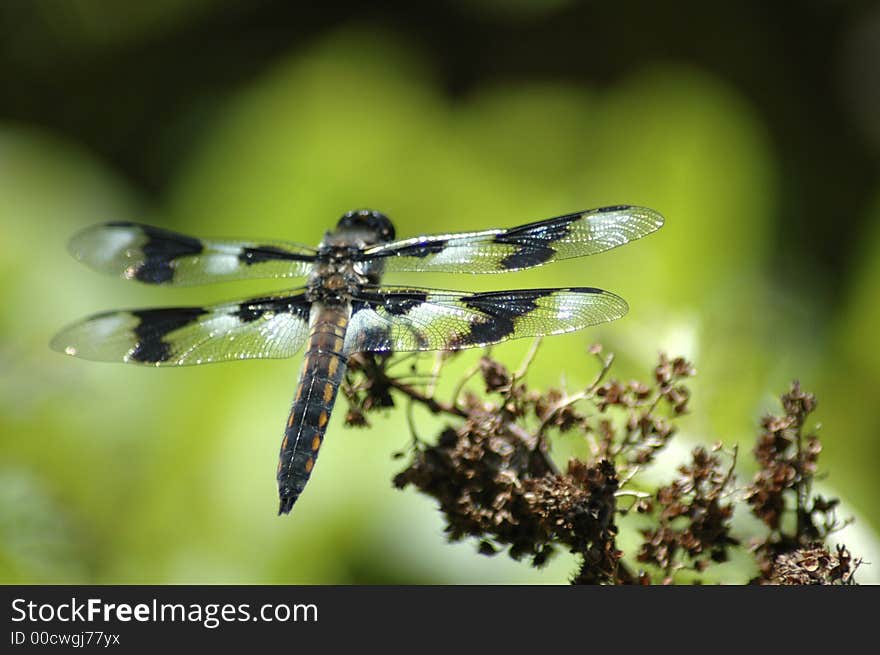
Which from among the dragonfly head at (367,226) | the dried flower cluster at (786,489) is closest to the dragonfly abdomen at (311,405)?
the dragonfly head at (367,226)

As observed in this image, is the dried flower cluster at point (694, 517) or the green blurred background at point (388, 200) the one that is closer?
the dried flower cluster at point (694, 517)

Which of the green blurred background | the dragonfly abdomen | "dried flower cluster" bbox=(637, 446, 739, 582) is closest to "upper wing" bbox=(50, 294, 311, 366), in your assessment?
the dragonfly abdomen

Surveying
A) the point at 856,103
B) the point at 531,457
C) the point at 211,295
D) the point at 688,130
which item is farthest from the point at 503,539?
the point at 856,103

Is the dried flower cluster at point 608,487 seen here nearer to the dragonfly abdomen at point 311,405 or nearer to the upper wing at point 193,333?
the dragonfly abdomen at point 311,405

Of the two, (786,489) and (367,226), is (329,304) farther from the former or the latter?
(786,489)

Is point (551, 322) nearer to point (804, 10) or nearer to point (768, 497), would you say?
point (768, 497)
